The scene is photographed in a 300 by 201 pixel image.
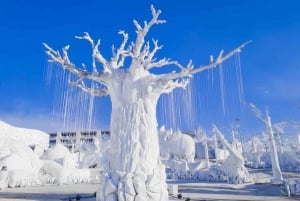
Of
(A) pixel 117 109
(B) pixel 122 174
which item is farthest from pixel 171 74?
(B) pixel 122 174

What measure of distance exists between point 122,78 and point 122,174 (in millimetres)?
3241

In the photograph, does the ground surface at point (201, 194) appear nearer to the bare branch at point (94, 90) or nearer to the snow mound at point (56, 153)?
the bare branch at point (94, 90)

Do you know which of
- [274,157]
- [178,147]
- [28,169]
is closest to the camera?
[274,157]

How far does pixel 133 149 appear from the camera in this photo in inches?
364

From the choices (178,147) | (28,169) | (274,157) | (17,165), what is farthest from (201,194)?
(178,147)

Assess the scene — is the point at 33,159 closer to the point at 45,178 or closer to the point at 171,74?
the point at 45,178

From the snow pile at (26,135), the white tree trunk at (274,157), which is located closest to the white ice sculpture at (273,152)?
the white tree trunk at (274,157)

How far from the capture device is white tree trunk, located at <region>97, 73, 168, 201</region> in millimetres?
8875

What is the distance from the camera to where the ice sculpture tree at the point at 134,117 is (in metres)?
8.98

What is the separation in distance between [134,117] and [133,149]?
3.46ft

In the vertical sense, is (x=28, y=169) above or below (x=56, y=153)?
below

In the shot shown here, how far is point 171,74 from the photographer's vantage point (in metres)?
9.79

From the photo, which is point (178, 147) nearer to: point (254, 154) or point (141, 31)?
point (254, 154)

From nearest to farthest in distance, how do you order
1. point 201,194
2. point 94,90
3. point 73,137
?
point 94,90
point 201,194
point 73,137
